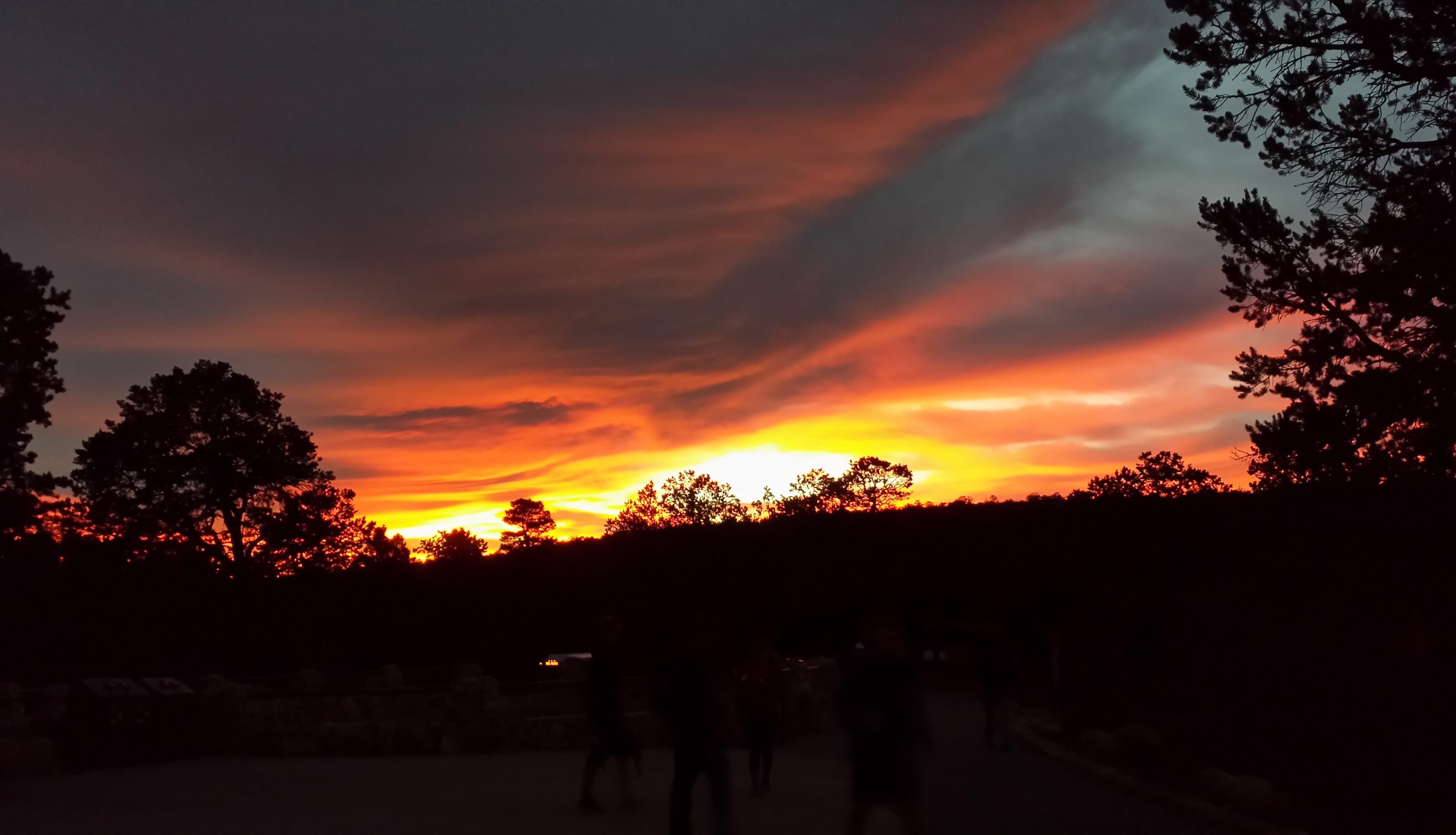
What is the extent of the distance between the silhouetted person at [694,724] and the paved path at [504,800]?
1363 mm

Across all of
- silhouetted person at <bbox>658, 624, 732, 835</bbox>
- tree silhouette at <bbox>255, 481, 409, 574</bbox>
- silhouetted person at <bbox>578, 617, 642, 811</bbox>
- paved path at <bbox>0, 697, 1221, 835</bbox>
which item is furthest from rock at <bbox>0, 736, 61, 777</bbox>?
tree silhouette at <bbox>255, 481, 409, 574</bbox>

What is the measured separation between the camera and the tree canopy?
5059cm

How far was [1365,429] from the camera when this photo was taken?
19.0m

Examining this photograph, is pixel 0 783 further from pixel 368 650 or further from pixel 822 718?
pixel 368 650

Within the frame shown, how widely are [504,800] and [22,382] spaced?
36765 mm

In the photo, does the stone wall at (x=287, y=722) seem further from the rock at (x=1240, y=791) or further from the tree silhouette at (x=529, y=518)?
the tree silhouette at (x=529, y=518)

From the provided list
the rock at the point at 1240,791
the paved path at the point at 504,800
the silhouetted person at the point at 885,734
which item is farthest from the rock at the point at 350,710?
the silhouetted person at the point at 885,734

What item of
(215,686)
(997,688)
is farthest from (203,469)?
(997,688)

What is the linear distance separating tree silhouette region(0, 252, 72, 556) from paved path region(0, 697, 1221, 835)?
24.7 meters

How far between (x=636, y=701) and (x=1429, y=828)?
61.4ft

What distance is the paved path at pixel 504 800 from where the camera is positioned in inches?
477

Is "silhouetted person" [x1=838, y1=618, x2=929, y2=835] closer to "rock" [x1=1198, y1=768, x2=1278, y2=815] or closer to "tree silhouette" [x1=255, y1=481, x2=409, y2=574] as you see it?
"rock" [x1=1198, y1=768, x2=1278, y2=815]

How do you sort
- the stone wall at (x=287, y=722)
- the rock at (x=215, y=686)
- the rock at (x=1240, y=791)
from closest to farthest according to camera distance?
the rock at (x=1240, y=791), the stone wall at (x=287, y=722), the rock at (x=215, y=686)

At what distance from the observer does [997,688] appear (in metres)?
19.7
